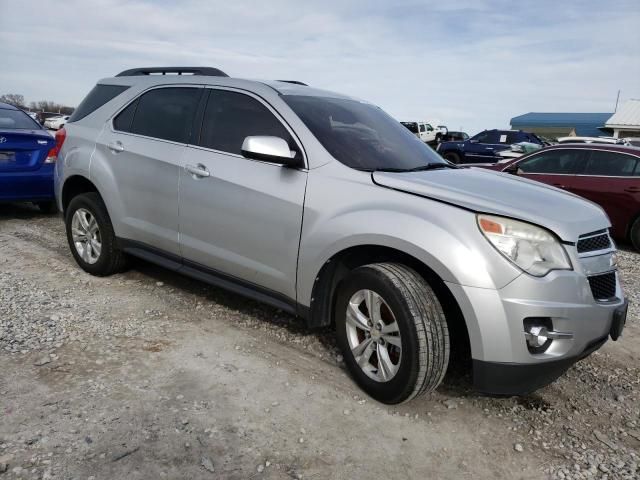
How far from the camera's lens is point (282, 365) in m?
3.35

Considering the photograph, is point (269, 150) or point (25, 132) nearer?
point (269, 150)

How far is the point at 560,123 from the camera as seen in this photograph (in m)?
57.4

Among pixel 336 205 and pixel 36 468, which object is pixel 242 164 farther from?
pixel 36 468

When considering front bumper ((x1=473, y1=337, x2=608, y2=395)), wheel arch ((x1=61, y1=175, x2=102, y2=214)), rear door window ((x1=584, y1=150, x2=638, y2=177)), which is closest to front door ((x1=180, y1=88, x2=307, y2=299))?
front bumper ((x1=473, y1=337, x2=608, y2=395))

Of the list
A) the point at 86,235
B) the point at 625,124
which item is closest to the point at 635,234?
the point at 86,235

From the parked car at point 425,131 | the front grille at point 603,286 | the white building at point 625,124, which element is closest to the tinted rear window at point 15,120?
the front grille at point 603,286

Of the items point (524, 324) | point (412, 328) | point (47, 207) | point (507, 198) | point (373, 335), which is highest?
point (507, 198)

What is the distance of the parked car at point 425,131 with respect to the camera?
32844 mm

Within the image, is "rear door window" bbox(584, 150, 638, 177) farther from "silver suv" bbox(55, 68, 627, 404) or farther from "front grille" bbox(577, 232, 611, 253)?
"front grille" bbox(577, 232, 611, 253)

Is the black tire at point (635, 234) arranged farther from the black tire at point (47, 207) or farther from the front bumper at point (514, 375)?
the black tire at point (47, 207)

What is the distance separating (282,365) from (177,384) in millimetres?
659

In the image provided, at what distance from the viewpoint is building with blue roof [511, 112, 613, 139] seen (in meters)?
53.6

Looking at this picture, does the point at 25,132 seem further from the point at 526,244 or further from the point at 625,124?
the point at 625,124

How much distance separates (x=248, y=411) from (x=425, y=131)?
33052 mm
